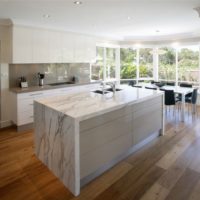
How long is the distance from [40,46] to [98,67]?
8.46ft

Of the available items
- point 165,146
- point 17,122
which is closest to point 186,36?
point 165,146

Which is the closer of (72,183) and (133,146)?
(72,183)

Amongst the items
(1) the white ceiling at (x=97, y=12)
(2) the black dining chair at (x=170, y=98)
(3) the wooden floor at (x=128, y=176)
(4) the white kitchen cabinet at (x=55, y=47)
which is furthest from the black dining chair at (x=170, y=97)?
(4) the white kitchen cabinet at (x=55, y=47)

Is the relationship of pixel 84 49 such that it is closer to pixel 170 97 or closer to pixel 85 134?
pixel 170 97

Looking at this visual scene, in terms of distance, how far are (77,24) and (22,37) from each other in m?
1.31

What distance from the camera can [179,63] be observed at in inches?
279

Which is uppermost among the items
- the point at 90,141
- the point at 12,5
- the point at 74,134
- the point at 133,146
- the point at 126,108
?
the point at 12,5

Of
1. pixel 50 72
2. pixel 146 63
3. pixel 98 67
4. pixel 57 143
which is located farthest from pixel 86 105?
pixel 146 63

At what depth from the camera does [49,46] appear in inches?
196

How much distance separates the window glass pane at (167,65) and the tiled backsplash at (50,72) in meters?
2.91

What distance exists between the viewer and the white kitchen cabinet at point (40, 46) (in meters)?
4.65

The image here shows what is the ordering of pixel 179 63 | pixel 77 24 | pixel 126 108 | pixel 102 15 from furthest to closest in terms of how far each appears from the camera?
pixel 179 63
pixel 77 24
pixel 102 15
pixel 126 108

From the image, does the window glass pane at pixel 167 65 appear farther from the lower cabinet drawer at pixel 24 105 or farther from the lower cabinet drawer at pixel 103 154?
the lower cabinet drawer at pixel 24 105

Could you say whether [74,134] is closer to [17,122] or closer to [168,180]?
[168,180]
